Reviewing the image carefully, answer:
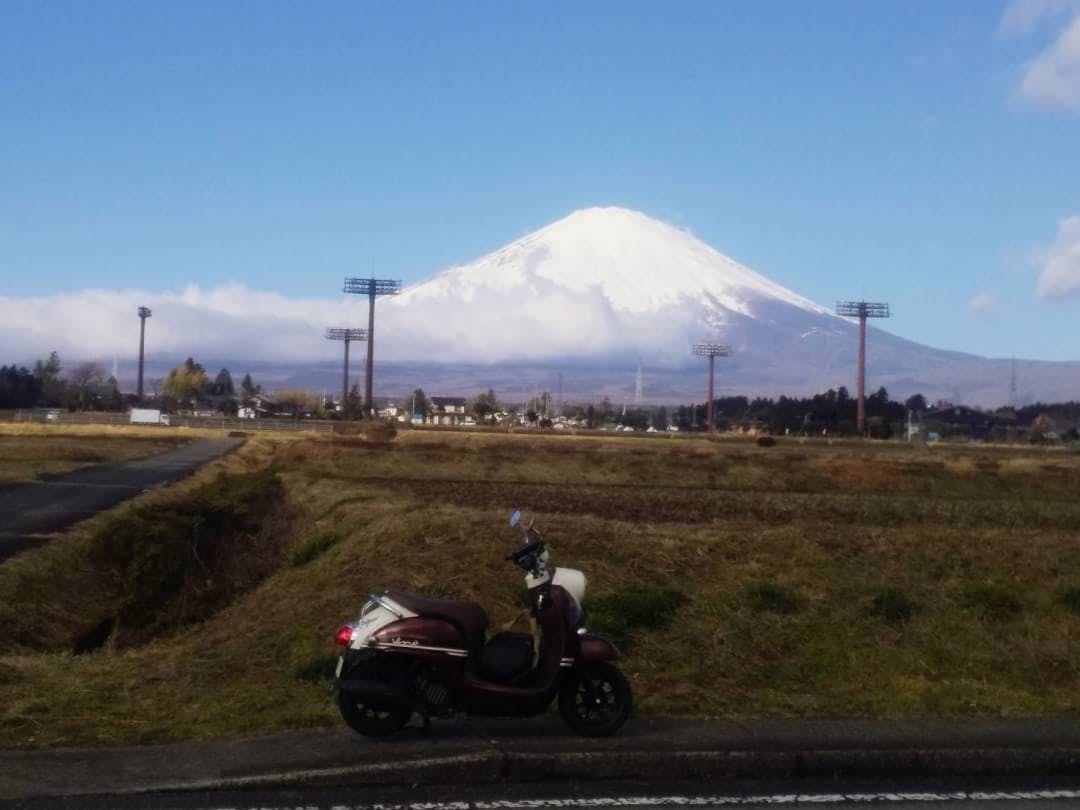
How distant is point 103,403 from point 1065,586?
14537 centimetres

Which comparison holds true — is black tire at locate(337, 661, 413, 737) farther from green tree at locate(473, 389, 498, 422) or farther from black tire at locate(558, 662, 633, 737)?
green tree at locate(473, 389, 498, 422)

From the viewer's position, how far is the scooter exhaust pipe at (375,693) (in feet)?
25.3

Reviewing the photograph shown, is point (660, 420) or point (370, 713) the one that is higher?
point (660, 420)

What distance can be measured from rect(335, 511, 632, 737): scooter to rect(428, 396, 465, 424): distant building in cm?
12083

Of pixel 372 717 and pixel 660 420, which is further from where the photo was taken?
pixel 660 420

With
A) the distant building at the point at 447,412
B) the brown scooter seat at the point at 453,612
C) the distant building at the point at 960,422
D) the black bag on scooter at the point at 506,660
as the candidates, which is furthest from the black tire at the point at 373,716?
the distant building at the point at 447,412

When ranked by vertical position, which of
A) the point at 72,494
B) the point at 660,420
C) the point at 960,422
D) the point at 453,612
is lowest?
the point at 72,494

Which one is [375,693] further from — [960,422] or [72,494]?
[960,422]

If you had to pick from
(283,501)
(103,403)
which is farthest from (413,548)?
(103,403)

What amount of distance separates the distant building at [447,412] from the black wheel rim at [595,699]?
397 ft

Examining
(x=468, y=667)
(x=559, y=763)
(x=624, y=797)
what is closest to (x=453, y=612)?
(x=468, y=667)

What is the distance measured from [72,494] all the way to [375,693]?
23.8 metres

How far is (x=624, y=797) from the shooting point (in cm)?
715

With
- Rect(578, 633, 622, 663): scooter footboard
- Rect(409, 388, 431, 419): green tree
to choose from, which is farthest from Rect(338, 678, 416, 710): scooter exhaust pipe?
Rect(409, 388, 431, 419): green tree
